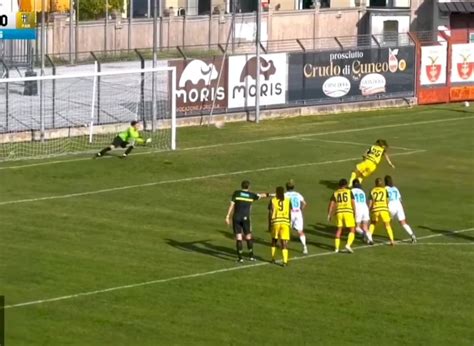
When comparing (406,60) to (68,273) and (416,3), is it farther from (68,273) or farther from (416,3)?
(68,273)

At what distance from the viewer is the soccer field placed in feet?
82.7

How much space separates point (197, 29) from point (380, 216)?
45.1 metres

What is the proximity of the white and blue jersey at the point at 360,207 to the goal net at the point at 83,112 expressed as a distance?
1505 centimetres

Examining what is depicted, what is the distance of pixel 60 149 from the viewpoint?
46.0 meters

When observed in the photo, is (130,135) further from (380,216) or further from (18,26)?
(380,216)

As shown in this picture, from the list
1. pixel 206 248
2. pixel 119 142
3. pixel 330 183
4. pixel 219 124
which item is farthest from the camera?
pixel 219 124

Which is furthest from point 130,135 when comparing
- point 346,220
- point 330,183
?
point 346,220

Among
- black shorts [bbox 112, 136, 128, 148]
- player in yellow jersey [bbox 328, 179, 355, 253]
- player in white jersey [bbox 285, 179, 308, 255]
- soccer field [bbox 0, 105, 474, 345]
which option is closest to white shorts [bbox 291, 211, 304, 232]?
player in white jersey [bbox 285, 179, 308, 255]

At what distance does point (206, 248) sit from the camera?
32.0 m

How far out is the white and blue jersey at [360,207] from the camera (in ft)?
106

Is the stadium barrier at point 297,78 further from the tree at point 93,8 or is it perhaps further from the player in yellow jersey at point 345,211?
the tree at point 93,8

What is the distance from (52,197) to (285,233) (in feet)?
32.1

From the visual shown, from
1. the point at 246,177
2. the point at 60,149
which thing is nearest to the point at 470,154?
the point at 246,177

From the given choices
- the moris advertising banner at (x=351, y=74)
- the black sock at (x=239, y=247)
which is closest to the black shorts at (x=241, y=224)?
the black sock at (x=239, y=247)
